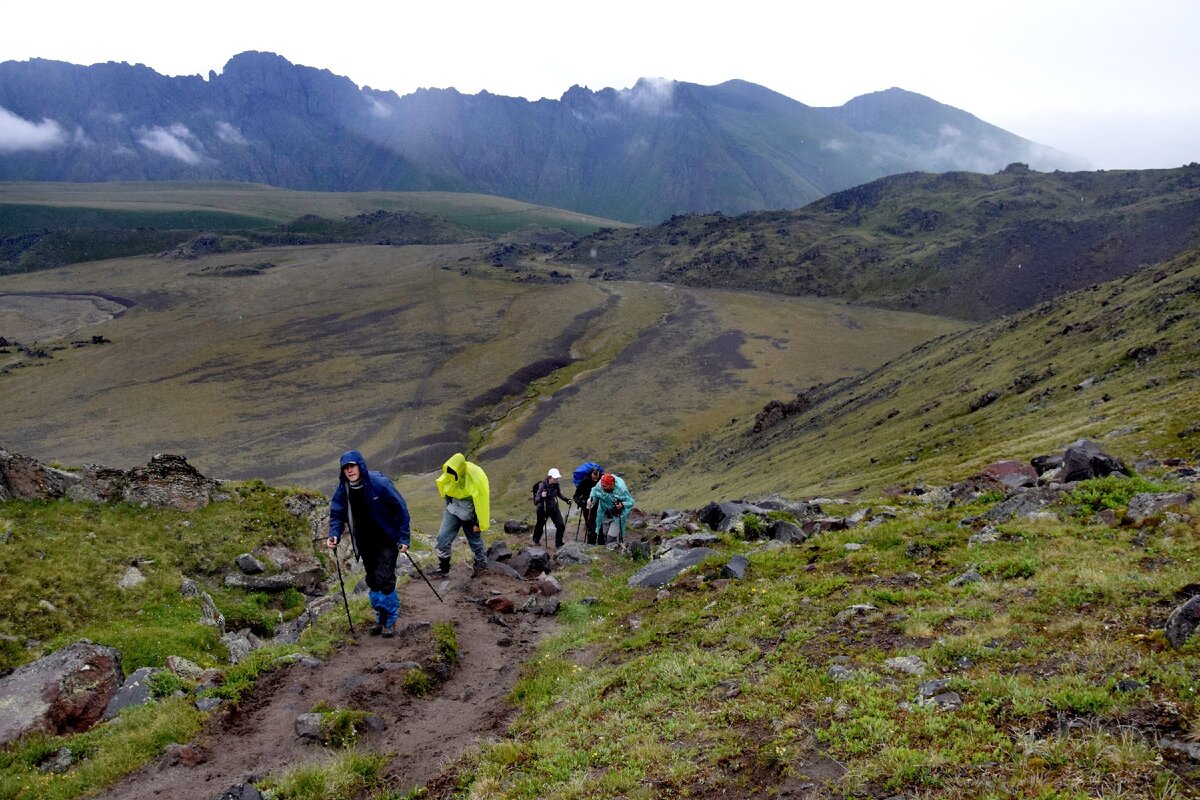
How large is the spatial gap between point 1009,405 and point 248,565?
1416 inches

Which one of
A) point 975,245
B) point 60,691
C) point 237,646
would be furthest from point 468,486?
point 975,245

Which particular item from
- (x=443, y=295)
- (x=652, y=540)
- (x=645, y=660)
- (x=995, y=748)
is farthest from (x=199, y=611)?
(x=443, y=295)

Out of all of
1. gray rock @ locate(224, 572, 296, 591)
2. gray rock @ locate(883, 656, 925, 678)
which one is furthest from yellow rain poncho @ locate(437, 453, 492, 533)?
gray rock @ locate(883, 656, 925, 678)

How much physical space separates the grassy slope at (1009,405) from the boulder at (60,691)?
24187mm

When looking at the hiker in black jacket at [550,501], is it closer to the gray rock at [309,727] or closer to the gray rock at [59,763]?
the gray rock at [309,727]

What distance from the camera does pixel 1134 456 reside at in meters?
18.5

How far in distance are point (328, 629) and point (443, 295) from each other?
153 metres

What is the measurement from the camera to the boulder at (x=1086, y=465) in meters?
14.9

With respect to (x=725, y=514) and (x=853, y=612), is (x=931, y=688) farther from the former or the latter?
(x=725, y=514)

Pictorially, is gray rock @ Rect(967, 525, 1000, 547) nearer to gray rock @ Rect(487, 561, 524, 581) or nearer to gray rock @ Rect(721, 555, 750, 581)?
gray rock @ Rect(721, 555, 750, 581)

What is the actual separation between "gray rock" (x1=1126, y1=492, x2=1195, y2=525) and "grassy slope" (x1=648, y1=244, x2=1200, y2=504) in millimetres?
7924

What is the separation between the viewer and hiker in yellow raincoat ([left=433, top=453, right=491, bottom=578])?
15.5 m

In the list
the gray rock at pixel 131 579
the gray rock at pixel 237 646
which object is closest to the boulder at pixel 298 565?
the gray rock at pixel 131 579

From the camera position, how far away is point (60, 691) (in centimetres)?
1000
